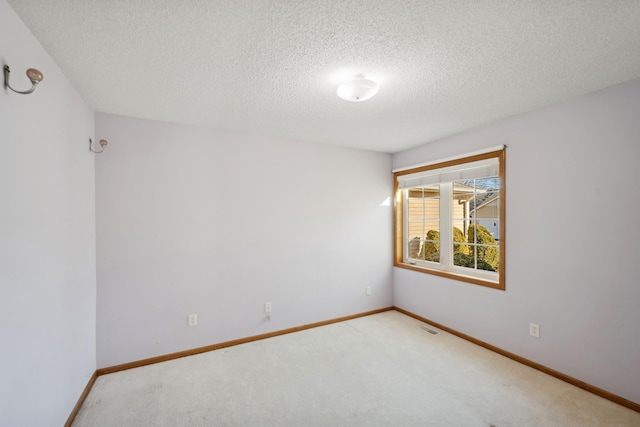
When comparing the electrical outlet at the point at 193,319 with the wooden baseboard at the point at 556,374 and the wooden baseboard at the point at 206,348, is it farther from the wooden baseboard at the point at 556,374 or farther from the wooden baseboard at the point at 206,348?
the wooden baseboard at the point at 556,374

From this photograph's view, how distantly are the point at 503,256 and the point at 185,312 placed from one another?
10.7 feet

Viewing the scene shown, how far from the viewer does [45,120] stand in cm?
166

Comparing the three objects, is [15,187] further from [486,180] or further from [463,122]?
[486,180]

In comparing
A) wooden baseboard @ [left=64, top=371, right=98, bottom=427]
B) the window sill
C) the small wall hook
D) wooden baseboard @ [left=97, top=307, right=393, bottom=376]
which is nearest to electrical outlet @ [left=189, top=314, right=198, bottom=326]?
wooden baseboard @ [left=97, top=307, right=393, bottom=376]

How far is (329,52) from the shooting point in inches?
67.2

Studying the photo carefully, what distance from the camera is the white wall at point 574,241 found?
2.12 meters

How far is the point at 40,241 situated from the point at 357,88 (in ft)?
6.88

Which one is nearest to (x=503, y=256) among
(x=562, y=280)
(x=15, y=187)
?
(x=562, y=280)

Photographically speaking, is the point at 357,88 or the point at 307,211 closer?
the point at 357,88

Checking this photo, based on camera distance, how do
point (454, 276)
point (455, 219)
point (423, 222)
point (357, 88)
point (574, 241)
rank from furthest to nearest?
point (423, 222), point (455, 219), point (454, 276), point (574, 241), point (357, 88)

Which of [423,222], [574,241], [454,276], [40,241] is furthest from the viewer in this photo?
[423,222]

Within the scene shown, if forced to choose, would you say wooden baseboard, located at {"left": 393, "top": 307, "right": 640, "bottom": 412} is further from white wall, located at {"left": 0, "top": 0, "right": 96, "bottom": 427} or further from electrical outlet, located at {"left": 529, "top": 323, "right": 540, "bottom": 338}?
white wall, located at {"left": 0, "top": 0, "right": 96, "bottom": 427}

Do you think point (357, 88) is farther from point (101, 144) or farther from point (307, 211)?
point (101, 144)

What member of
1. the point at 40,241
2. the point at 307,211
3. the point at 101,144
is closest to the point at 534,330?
the point at 307,211
